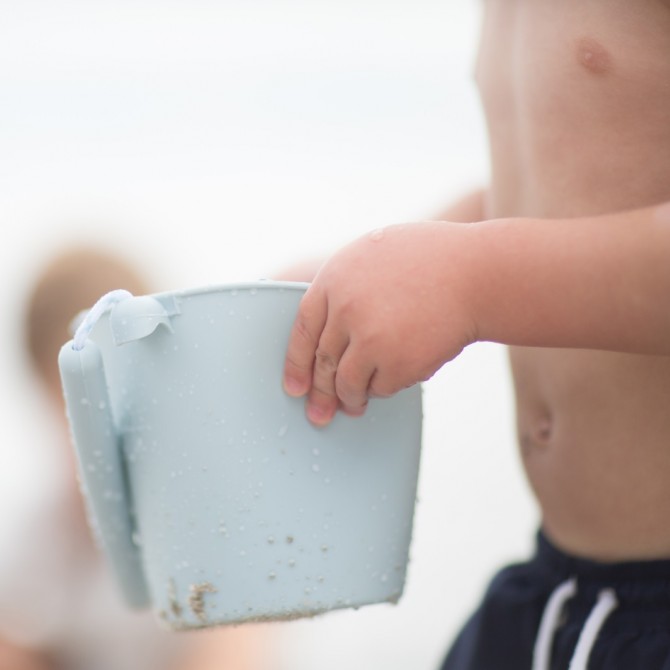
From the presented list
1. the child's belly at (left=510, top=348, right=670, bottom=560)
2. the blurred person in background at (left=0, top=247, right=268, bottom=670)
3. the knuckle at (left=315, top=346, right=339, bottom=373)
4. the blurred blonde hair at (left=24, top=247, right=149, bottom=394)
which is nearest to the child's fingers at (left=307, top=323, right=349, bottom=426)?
the knuckle at (left=315, top=346, right=339, bottom=373)

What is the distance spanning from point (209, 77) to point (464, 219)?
90cm

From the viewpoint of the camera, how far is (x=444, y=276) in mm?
499

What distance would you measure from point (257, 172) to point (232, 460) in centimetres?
114

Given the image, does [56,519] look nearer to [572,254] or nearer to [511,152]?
[511,152]

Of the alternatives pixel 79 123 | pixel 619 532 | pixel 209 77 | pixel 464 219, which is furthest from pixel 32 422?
pixel 619 532

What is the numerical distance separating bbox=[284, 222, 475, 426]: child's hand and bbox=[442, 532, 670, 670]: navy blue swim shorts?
24cm

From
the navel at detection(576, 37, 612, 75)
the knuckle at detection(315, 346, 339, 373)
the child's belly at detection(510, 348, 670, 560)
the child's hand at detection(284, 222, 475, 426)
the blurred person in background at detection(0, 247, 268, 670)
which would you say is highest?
the navel at detection(576, 37, 612, 75)

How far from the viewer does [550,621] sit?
0.65 meters

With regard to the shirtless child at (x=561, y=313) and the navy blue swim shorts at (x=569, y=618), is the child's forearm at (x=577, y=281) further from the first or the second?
the navy blue swim shorts at (x=569, y=618)

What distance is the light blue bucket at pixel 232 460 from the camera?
53 centimetres

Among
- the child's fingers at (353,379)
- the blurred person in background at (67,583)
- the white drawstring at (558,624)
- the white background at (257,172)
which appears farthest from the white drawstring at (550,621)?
the white background at (257,172)

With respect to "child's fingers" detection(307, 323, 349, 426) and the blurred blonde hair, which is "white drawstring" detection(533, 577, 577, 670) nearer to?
"child's fingers" detection(307, 323, 349, 426)

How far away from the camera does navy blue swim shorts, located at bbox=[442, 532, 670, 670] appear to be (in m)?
0.60

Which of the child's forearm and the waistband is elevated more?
the child's forearm
